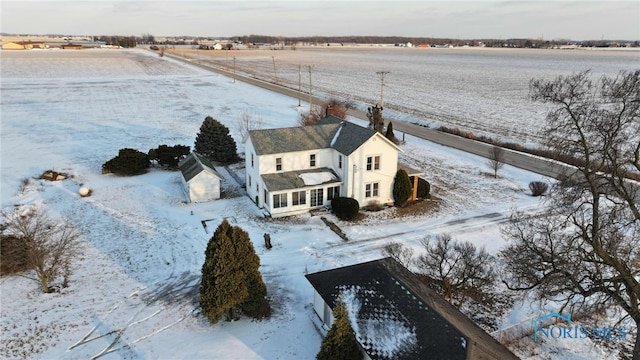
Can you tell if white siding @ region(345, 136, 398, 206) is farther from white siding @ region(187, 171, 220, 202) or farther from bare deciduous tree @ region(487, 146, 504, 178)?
bare deciduous tree @ region(487, 146, 504, 178)

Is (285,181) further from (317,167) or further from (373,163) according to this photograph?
(373,163)

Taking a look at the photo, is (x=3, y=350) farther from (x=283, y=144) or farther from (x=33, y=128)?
(x=33, y=128)

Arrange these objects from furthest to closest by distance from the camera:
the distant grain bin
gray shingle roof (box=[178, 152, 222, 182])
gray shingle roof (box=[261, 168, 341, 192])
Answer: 1. the distant grain bin
2. gray shingle roof (box=[178, 152, 222, 182])
3. gray shingle roof (box=[261, 168, 341, 192])

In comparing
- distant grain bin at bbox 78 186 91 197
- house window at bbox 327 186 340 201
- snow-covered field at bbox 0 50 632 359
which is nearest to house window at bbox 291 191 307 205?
snow-covered field at bbox 0 50 632 359

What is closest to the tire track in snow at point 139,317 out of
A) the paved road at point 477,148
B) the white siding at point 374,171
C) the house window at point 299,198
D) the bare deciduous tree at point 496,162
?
the house window at point 299,198

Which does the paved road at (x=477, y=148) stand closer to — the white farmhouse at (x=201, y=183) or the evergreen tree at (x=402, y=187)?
the evergreen tree at (x=402, y=187)

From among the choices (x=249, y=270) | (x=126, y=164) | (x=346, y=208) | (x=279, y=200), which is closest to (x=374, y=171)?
(x=346, y=208)
